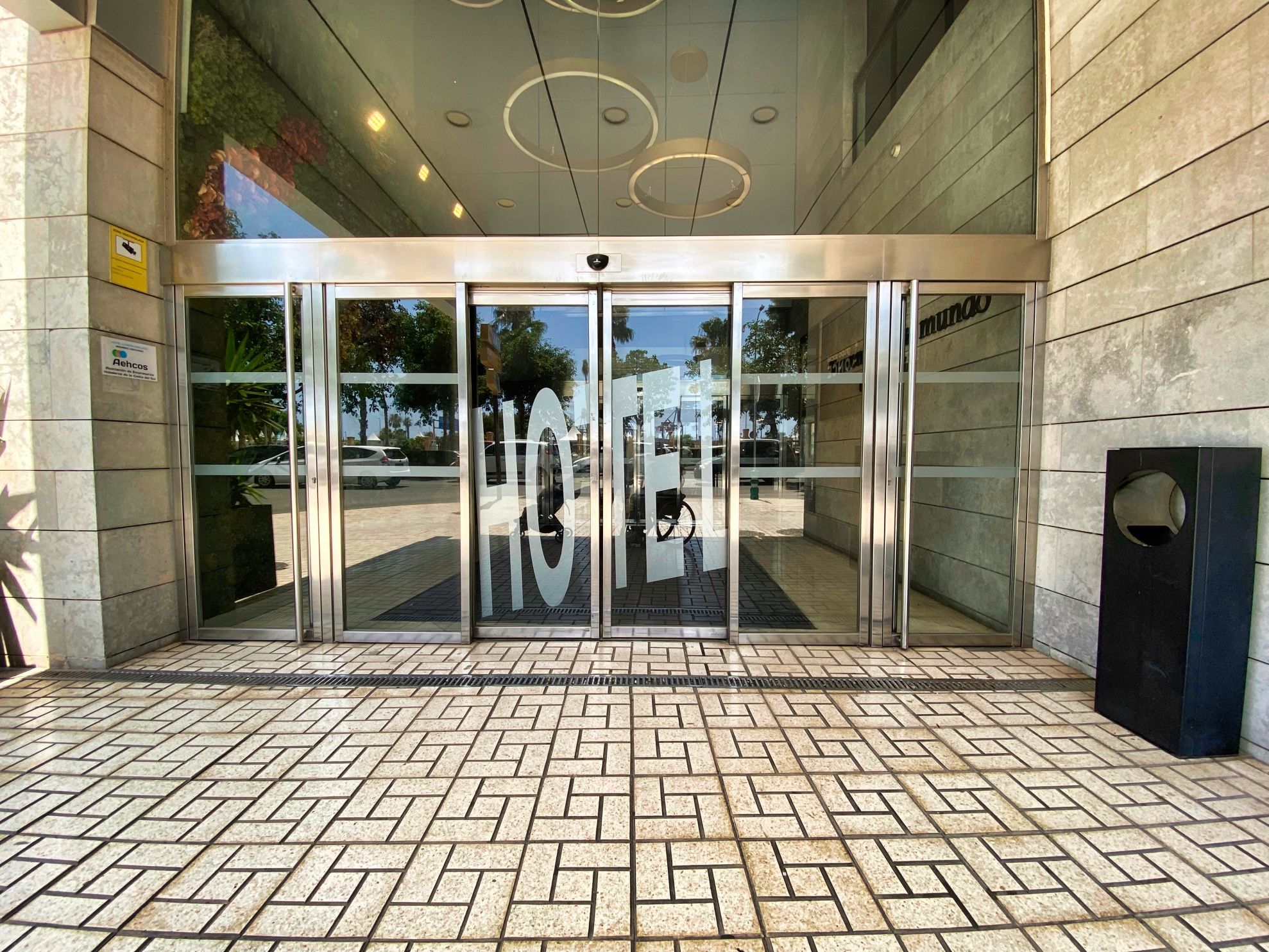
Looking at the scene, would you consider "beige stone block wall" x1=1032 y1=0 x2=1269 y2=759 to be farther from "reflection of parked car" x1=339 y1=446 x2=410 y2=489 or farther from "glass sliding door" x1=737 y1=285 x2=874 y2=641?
"reflection of parked car" x1=339 y1=446 x2=410 y2=489

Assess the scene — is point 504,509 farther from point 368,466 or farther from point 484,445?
point 368,466

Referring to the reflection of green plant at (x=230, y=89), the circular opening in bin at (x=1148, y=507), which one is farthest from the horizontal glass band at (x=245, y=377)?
the circular opening in bin at (x=1148, y=507)

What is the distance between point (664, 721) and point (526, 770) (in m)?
0.88

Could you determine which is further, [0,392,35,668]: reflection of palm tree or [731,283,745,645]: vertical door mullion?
[731,283,745,645]: vertical door mullion

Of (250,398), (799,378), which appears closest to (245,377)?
(250,398)

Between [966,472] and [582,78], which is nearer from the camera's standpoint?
[966,472]

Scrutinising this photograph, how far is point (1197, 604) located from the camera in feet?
8.38

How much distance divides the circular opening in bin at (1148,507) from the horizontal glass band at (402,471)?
4.84 m

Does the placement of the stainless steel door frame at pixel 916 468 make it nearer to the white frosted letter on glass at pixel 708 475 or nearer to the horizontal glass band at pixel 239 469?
the white frosted letter on glass at pixel 708 475

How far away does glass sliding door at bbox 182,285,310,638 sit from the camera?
424 centimetres

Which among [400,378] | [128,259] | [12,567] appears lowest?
[12,567]

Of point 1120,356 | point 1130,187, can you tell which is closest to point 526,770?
point 1120,356

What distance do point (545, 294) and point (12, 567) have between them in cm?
463

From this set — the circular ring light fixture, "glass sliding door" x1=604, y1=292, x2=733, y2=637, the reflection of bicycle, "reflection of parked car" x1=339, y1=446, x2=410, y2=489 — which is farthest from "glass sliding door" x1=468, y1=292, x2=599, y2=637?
the circular ring light fixture
